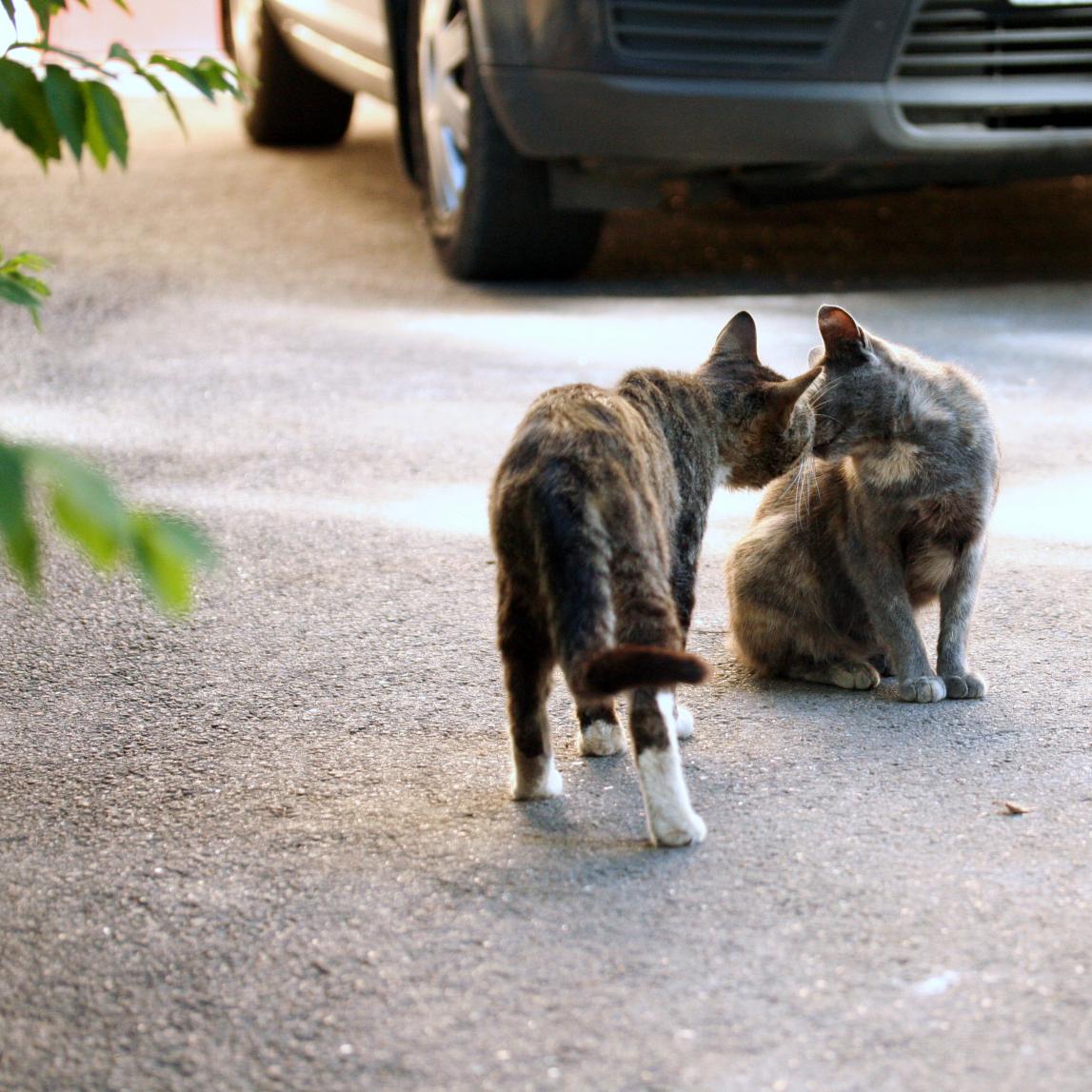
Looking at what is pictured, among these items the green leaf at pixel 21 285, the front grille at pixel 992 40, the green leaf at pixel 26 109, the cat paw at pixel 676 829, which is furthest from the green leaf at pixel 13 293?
the front grille at pixel 992 40

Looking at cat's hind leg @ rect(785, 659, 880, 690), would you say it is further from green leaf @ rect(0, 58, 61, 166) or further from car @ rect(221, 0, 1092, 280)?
car @ rect(221, 0, 1092, 280)

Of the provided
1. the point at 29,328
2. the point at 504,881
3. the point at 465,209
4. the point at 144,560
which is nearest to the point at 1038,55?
the point at 465,209

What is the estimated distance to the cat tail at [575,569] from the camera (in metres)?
2.83

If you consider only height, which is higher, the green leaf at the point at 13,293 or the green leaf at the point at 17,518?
the green leaf at the point at 17,518

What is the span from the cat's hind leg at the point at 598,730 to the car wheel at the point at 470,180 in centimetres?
414

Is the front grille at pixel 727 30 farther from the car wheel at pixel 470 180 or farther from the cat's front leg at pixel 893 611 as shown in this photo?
the cat's front leg at pixel 893 611

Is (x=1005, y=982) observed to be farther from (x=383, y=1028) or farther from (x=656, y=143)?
(x=656, y=143)

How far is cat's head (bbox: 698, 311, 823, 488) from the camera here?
3727mm

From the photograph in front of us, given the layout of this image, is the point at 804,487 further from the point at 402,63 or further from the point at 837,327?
the point at 402,63

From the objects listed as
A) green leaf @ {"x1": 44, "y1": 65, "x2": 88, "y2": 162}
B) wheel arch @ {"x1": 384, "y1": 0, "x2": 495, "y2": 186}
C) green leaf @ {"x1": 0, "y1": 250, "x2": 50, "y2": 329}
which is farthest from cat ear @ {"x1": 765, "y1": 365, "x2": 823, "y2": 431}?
wheel arch @ {"x1": 384, "y1": 0, "x2": 495, "y2": 186}

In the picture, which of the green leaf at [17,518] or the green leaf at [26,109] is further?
the green leaf at [26,109]

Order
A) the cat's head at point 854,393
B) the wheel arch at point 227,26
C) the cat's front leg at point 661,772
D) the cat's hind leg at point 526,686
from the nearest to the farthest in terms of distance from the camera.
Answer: the cat's front leg at point 661,772, the cat's hind leg at point 526,686, the cat's head at point 854,393, the wheel arch at point 227,26

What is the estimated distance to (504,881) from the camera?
2932mm

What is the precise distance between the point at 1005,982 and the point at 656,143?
4629 millimetres
